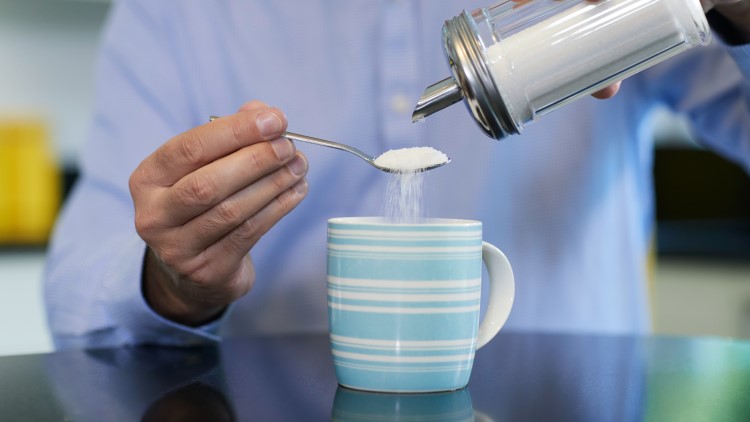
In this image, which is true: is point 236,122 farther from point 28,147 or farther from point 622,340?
point 28,147

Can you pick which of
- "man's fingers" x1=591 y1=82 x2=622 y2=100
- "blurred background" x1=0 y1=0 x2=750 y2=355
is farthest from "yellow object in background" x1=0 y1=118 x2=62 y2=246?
"man's fingers" x1=591 y1=82 x2=622 y2=100

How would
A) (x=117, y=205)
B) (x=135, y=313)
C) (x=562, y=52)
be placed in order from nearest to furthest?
(x=562, y=52) → (x=135, y=313) → (x=117, y=205)

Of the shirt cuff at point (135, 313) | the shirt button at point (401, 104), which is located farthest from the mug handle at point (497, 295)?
the shirt button at point (401, 104)

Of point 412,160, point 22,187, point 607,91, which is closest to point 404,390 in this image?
point 412,160

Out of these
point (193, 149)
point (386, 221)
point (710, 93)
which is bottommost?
point (710, 93)

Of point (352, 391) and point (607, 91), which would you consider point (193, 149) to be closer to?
point (352, 391)

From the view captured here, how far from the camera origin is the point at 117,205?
3.44 ft

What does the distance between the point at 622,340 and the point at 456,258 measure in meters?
0.31

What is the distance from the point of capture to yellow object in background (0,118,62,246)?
2.09m

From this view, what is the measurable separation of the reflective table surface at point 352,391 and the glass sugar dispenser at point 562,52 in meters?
0.19

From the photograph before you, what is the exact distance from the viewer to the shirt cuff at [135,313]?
83cm

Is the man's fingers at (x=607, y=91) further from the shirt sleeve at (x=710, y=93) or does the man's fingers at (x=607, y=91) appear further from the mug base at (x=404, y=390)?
the shirt sleeve at (x=710, y=93)

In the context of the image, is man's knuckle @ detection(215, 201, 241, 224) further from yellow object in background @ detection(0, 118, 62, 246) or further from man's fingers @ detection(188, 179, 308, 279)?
yellow object in background @ detection(0, 118, 62, 246)

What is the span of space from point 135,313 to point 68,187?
5.00 ft
